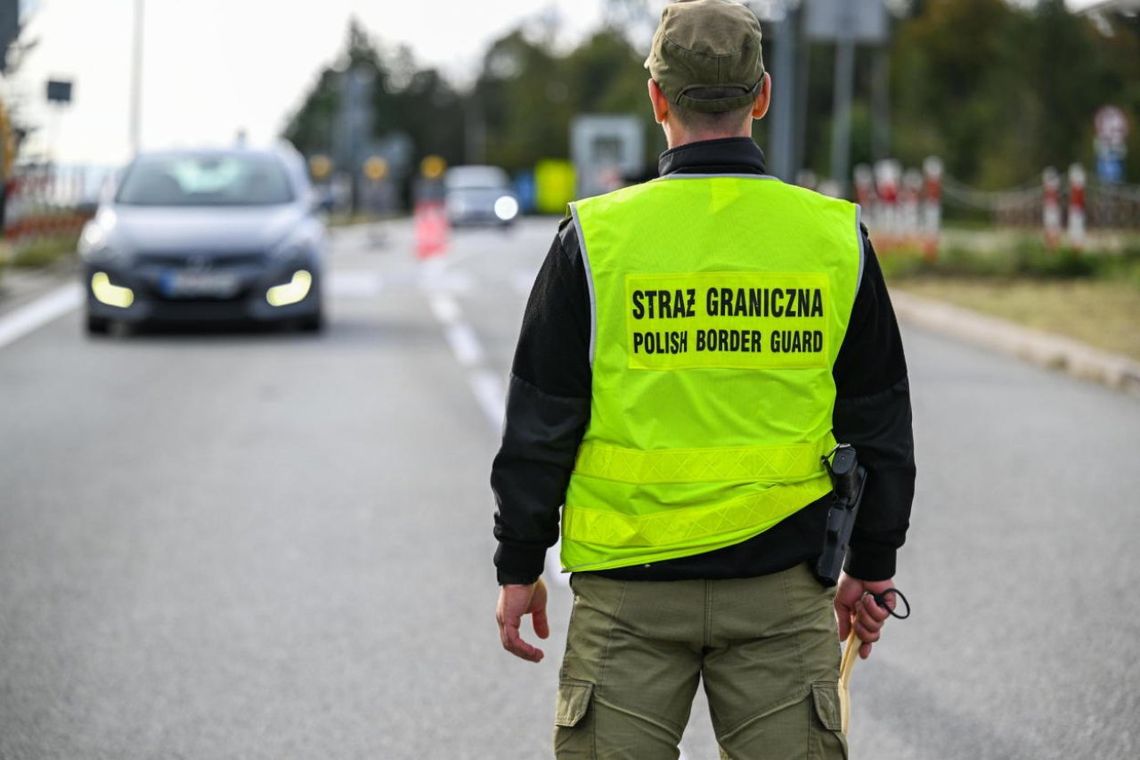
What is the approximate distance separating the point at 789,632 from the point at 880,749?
177 cm

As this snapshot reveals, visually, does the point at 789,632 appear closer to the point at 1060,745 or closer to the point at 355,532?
the point at 1060,745

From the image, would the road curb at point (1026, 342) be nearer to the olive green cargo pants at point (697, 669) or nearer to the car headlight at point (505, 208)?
the car headlight at point (505, 208)

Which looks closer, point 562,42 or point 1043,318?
point 1043,318

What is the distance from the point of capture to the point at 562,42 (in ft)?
445

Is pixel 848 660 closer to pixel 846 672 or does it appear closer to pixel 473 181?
pixel 846 672

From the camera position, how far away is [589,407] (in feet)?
9.61

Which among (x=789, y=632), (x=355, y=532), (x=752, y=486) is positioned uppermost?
(x=752, y=486)

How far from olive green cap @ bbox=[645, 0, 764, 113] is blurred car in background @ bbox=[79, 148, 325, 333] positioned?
12.5m

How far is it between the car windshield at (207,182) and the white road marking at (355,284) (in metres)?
4.60

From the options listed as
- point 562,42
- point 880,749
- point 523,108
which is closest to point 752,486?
point 880,749

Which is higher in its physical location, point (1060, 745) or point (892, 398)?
point (892, 398)

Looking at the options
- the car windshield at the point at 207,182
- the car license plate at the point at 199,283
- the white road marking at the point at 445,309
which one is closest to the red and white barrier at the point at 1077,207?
the white road marking at the point at 445,309

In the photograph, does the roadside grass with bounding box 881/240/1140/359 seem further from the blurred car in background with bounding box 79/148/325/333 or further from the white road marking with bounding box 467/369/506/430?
the blurred car in background with bounding box 79/148/325/333

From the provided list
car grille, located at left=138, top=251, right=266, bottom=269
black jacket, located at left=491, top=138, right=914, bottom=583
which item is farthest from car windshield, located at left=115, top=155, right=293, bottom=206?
black jacket, located at left=491, top=138, right=914, bottom=583
